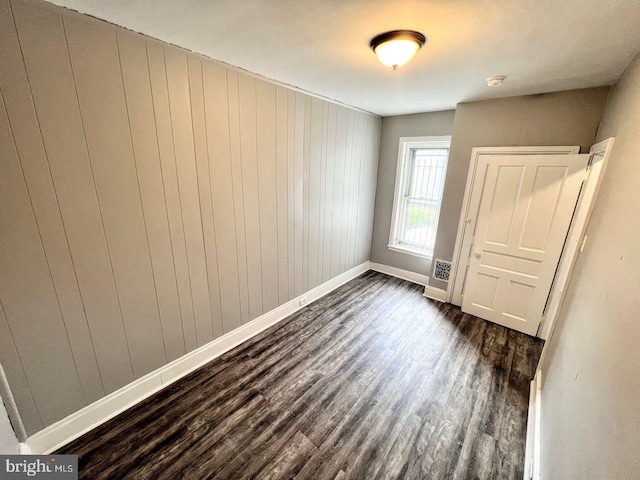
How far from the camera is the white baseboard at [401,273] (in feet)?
13.0

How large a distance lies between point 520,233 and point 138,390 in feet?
12.6

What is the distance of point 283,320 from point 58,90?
259 centimetres

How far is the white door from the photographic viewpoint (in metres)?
2.47

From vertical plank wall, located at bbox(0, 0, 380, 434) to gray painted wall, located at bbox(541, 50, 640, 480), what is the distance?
237 centimetres

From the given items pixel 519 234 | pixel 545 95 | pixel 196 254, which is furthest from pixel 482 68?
pixel 196 254

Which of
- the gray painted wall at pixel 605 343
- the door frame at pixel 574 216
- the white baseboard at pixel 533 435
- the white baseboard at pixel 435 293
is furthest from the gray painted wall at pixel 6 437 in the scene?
→ the white baseboard at pixel 435 293

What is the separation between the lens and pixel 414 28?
1.40 meters

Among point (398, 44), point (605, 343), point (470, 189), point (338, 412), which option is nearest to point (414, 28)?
point (398, 44)

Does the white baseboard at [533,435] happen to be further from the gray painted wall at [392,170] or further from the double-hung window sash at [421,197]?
the double-hung window sash at [421,197]

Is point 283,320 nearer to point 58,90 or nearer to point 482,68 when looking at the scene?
point 58,90

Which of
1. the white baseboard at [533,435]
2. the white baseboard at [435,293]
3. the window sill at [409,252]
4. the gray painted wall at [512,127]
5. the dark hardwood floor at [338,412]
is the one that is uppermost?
the gray painted wall at [512,127]

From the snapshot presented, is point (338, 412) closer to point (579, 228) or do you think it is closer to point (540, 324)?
point (540, 324)

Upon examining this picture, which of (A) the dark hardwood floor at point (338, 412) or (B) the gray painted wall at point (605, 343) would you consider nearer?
(B) the gray painted wall at point (605, 343)

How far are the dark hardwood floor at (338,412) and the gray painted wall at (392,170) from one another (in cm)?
143
